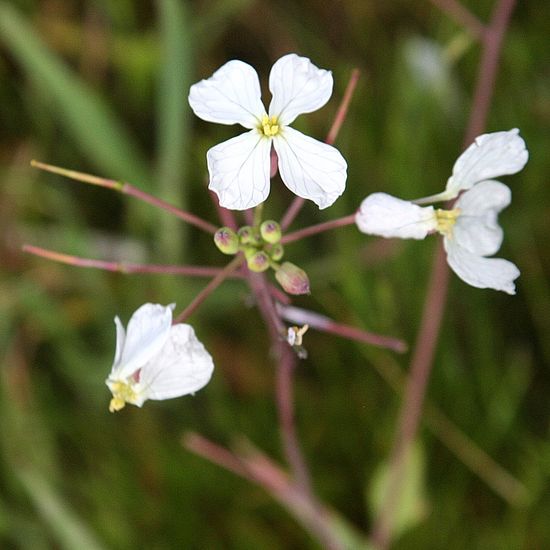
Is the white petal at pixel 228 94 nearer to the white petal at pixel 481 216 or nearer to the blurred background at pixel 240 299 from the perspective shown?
the white petal at pixel 481 216

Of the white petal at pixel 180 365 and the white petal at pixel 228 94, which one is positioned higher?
the white petal at pixel 228 94

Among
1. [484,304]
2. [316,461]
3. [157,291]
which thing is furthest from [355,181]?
[316,461]

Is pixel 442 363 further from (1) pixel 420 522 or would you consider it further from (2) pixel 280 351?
(2) pixel 280 351

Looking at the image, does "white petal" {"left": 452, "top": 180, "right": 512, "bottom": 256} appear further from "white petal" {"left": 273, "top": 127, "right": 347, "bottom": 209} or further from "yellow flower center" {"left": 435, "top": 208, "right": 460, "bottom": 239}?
"white petal" {"left": 273, "top": 127, "right": 347, "bottom": 209}

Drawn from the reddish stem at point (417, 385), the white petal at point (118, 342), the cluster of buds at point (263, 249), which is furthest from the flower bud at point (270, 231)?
the reddish stem at point (417, 385)

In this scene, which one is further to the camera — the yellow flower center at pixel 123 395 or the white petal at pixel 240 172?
the yellow flower center at pixel 123 395

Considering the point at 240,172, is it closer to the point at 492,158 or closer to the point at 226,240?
the point at 226,240
